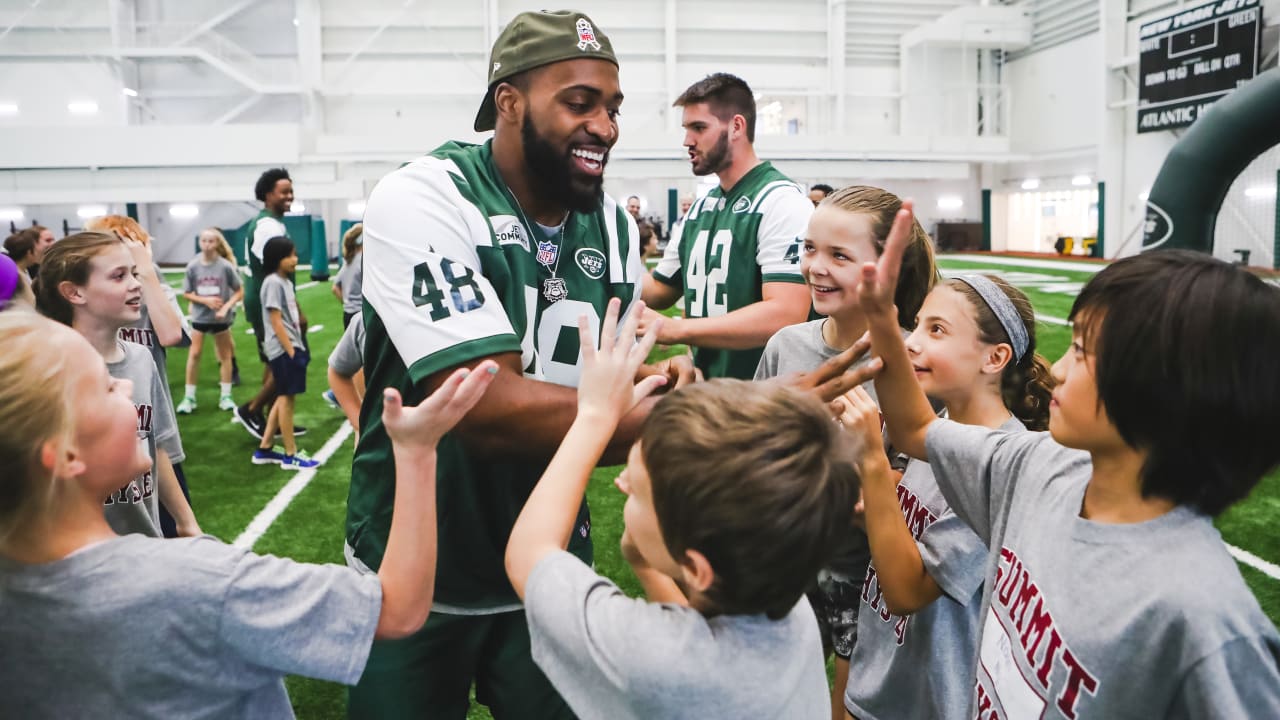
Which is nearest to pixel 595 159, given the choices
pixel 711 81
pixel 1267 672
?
pixel 1267 672

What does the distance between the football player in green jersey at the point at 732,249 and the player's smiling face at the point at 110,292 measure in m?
2.14

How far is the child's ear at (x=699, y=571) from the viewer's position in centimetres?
134

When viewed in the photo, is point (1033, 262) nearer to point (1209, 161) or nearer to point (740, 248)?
point (1209, 161)

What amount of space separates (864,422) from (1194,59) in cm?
2241

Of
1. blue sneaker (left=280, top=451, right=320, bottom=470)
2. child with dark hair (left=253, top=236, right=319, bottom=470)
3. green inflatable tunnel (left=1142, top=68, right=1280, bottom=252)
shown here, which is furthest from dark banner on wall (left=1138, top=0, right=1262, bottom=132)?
blue sneaker (left=280, top=451, right=320, bottom=470)

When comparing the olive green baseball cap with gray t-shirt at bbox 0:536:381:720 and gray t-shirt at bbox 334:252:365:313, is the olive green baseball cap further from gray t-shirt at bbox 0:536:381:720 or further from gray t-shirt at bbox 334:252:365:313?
gray t-shirt at bbox 334:252:365:313

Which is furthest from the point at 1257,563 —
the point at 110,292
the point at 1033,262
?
the point at 1033,262

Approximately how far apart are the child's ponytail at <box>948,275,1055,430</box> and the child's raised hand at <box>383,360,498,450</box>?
153cm

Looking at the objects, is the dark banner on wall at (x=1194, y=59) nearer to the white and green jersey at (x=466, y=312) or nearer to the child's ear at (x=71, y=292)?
the white and green jersey at (x=466, y=312)

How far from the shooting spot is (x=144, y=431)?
10.8ft

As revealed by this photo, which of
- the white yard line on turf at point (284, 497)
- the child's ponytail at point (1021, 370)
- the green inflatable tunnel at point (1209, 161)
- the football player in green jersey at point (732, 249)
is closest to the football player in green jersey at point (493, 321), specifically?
the child's ponytail at point (1021, 370)

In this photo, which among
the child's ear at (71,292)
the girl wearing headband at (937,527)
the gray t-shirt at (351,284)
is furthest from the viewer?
the gray t-shirt at (351,284)

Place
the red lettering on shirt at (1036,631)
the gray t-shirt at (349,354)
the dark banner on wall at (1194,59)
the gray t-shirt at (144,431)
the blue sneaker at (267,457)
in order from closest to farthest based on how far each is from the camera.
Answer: the red lettering on shirt at (1036,631) < the gray t-shirt at (144,431) < the gray t-shirt at (349,354) < the blue sneaker at (267,457) < the dark banner on wall at (1194,59)

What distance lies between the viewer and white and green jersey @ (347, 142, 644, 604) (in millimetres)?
1873
